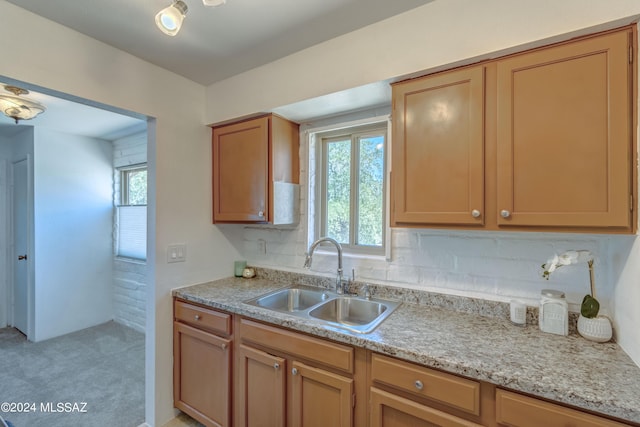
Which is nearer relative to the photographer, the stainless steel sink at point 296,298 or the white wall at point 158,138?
the white wall at point 158,138

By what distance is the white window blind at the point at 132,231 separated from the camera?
11.1ft

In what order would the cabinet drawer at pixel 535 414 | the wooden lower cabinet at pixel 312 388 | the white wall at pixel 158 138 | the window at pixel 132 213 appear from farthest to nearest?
the window at pixel 132 213, the white wall at pixel 158 138, the wooden lower cabinet at pixel 312 388, the cabinet drawer at pixel 535 414

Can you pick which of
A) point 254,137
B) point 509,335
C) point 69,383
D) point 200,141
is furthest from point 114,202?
point 509,335

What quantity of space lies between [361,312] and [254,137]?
4.35 feet

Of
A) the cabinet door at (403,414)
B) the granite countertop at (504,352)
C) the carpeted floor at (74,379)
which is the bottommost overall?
the carpeted floor at (74,379)

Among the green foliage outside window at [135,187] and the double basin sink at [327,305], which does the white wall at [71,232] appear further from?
the double basin sink at [327,305]

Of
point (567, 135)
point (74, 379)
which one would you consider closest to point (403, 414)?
point (567, 135)

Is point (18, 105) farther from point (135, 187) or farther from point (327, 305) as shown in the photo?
point (327, 305)

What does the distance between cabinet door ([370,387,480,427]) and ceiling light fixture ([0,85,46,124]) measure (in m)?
3.08

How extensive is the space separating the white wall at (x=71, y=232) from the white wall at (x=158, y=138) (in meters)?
A: 2.27

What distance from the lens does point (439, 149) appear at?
1.31m

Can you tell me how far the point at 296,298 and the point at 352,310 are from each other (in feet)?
1.37

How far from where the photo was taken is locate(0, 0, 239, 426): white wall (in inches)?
55.2

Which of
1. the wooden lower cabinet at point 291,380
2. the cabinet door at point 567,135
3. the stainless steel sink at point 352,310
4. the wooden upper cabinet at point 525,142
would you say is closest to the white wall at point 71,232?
the wooden lower cabinet at point 291,380
